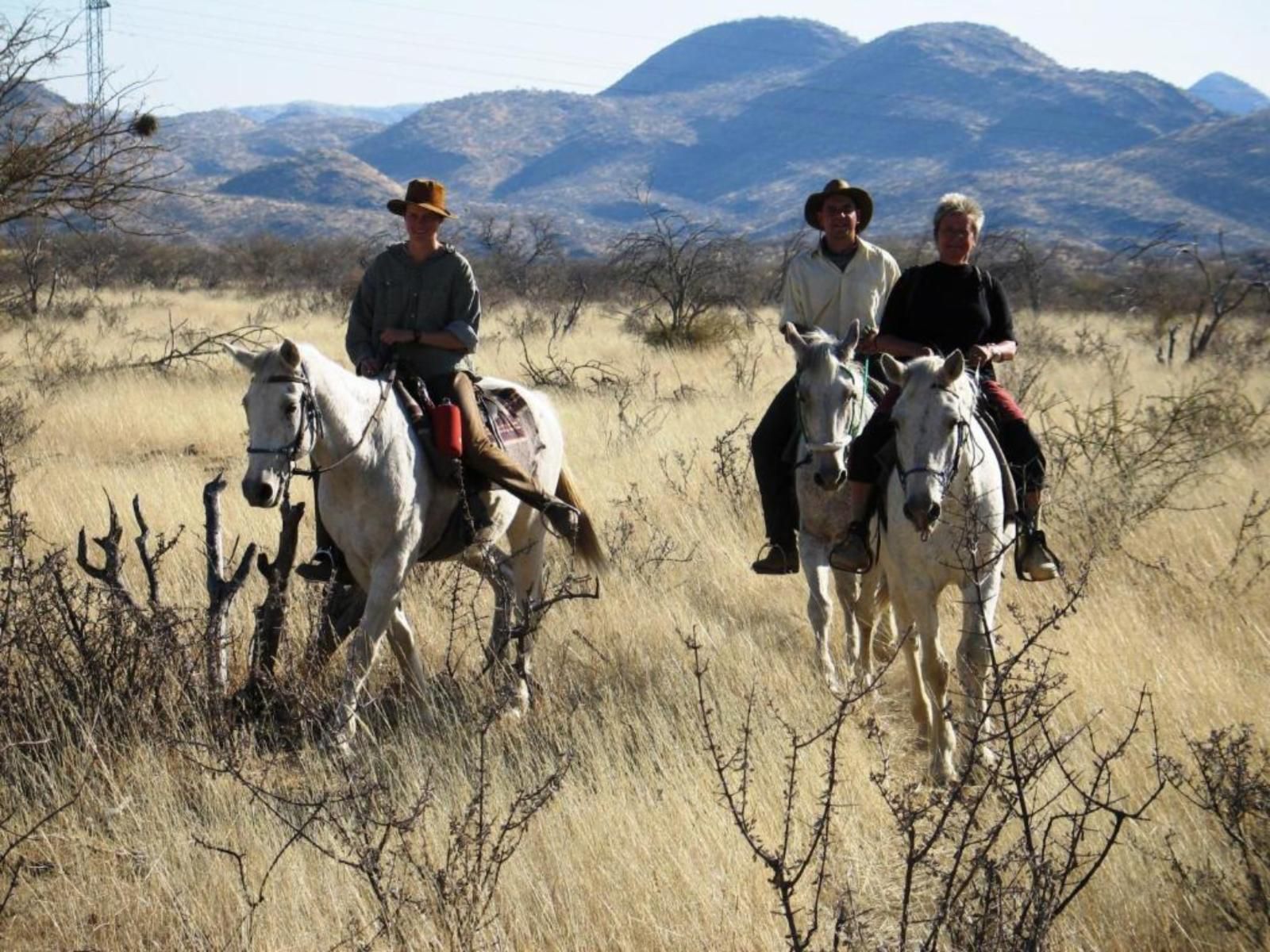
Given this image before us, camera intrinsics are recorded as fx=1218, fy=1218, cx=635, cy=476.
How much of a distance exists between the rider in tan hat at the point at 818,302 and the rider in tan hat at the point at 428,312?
117 centimetres

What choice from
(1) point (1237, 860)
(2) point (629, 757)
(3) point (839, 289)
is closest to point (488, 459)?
(2) point (629, 757)

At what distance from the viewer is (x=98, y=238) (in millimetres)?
36969

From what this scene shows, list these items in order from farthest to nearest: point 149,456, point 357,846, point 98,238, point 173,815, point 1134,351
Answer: point 98,238 → point 1134,351 → point 149,456 → point 173,815 → point 357,846

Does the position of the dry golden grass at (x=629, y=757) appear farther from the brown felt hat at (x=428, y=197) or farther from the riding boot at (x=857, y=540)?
the brown felt hat at (x=428, y=197)

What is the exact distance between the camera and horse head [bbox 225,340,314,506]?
15.9 ft

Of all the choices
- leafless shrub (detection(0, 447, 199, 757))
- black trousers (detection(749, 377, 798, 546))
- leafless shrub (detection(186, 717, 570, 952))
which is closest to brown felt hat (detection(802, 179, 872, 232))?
black trousers (detection(749, 377, 798, 546))

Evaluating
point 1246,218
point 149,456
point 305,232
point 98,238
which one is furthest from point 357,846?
point 1246,218

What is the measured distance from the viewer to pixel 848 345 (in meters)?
5.66

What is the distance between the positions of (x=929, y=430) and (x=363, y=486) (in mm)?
2532

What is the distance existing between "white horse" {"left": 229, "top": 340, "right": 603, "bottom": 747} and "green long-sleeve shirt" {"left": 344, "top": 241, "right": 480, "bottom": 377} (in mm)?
491

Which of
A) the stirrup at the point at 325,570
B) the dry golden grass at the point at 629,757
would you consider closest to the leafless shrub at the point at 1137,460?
the dry golden grass at the point at 629,757

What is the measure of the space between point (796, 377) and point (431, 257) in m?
2.03

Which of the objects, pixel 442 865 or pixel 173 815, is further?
pixel 173 815

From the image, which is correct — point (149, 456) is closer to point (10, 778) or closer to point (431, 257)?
point (431, 257)
